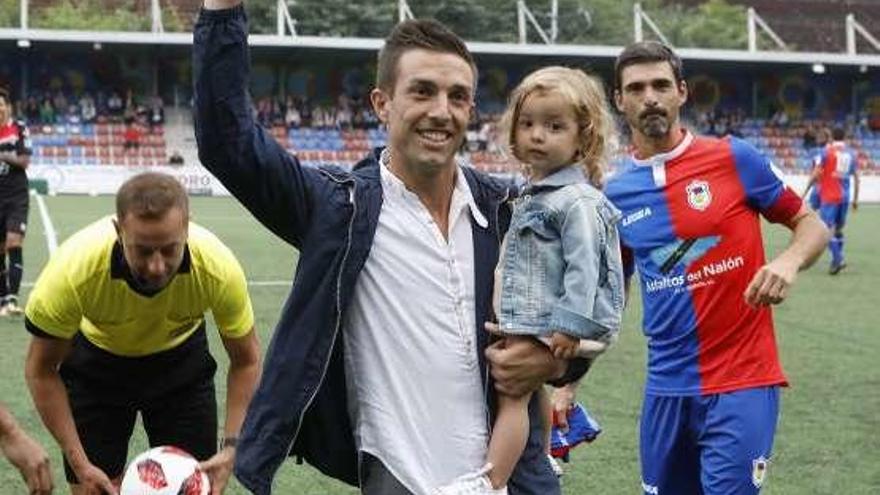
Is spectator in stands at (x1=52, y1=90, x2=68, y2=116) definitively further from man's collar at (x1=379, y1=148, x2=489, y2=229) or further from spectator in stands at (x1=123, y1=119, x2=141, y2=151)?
man's collar at (x1=379, y1=148, x2=489, y2=229)

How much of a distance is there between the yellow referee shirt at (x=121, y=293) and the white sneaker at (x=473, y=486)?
1.71 meters

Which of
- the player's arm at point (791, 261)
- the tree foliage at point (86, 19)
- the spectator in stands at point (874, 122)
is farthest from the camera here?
the spectator in stands at point (874, 122)

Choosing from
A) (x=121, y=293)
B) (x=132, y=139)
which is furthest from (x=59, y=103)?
(x=121, y=293)

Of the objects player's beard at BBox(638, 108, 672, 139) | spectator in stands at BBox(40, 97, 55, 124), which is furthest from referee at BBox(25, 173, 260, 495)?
spectator in stands at BBox(40, 97, 55, 124)

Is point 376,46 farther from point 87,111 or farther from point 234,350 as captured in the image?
point 234,350

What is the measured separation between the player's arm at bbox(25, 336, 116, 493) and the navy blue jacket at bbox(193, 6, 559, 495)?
159 cm

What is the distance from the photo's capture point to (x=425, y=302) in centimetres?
339

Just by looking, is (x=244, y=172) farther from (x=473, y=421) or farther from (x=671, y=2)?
(x=671, y=2)

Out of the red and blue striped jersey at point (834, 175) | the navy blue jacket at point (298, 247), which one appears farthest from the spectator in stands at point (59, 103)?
the navy blue jacket at point (298, 247)

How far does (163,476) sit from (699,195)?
7.51 ft

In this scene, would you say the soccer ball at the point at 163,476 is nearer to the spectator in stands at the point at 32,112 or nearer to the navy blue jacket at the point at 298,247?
the navy blue jacket at the point at 298,247

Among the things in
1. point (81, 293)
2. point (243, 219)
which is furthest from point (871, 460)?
point (243, 219)

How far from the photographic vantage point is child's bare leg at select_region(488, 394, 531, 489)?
3402mm

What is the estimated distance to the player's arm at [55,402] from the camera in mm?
4824
